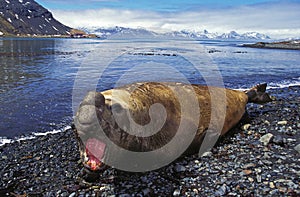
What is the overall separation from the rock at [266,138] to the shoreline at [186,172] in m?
0.06

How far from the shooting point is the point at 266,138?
7492 mm

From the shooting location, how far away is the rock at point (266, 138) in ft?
24.2

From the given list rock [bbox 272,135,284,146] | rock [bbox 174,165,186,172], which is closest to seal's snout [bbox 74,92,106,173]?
rock [bbox 174,165,186,172]

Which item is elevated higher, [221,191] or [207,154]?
[207,154]

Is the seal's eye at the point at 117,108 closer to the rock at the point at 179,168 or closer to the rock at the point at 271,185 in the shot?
the rock at the point at 179,168

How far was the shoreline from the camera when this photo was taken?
5562mm

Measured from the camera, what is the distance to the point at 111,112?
516 cm

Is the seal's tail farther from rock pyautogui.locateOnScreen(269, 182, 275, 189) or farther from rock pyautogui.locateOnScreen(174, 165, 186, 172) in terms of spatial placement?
rock pyautogui.locateOnScreen(269, 182, 275, 189)

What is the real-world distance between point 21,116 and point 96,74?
39.4ft

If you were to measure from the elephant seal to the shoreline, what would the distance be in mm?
621

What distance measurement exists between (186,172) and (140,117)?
1.65 meters

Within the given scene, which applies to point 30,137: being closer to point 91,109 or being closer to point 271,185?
point 91,109

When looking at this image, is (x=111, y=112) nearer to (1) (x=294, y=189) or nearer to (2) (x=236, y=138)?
(1) (x=294, y=189)

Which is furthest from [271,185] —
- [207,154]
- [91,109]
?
[91,109]
